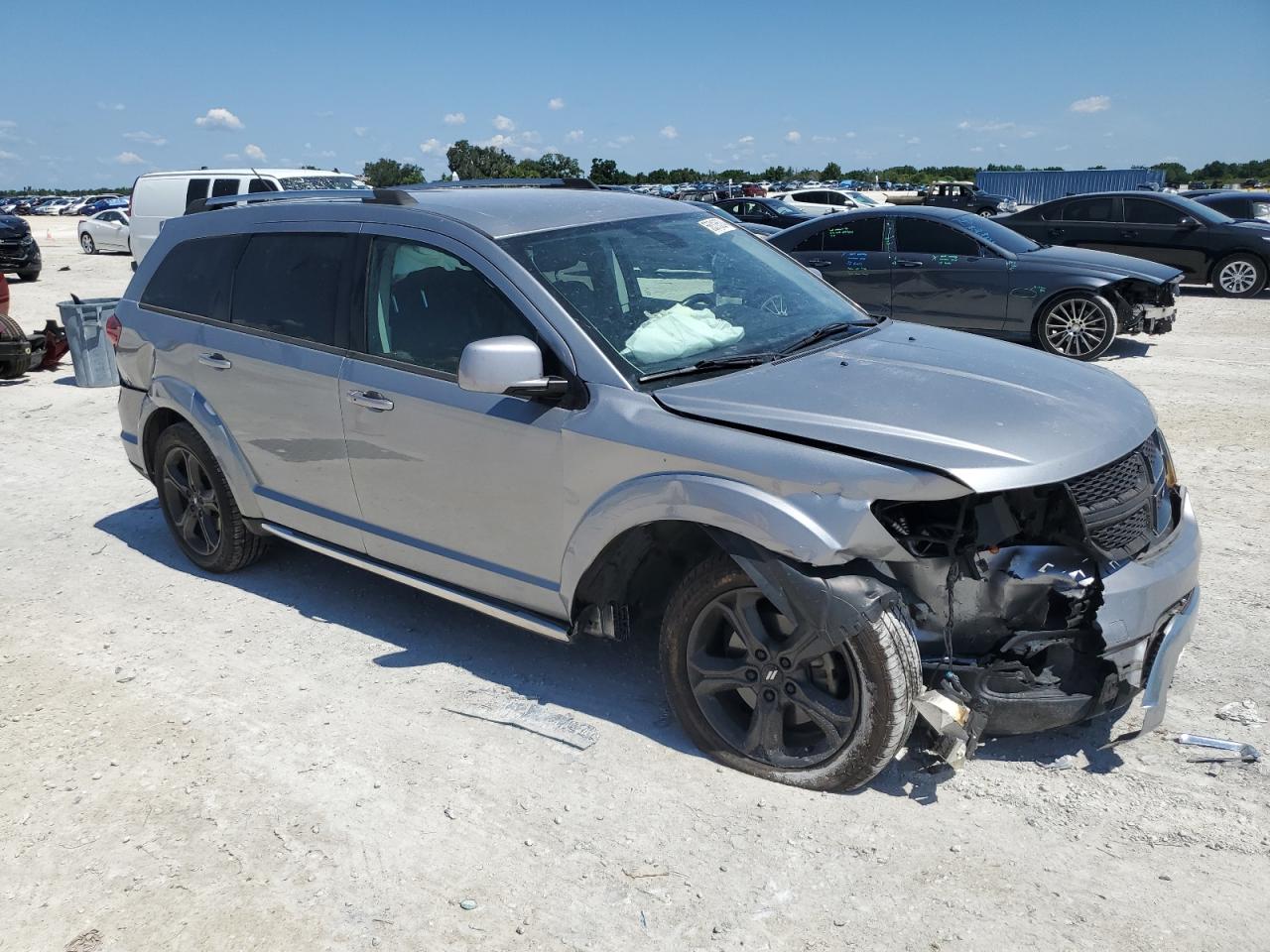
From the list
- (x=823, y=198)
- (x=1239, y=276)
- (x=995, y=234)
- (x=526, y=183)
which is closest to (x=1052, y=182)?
(x=823, y=198)

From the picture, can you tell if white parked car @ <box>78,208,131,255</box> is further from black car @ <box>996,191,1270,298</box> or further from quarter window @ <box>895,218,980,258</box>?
quarter window @ <box>895,218,980,258</box>

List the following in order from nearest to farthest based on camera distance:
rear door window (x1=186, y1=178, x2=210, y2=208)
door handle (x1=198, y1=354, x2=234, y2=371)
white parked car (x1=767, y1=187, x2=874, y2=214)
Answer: door handle (x1=198, y1=354, x2=234, y2=371) → rear door window (x1=186, y1=178, x2=210, y2=208) → white parked car (x1=767, y1=187, x2=874, y2=214)

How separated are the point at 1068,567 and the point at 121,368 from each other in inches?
190

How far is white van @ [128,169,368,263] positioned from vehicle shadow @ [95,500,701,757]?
1264 centimetres

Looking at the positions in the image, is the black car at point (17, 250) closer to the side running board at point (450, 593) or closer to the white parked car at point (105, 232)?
the white parked car at point (105, 232)

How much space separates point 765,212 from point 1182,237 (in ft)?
34.8

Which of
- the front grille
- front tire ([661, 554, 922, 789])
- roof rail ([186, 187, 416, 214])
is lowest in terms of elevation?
front tire ([661, 554, 922, 789])

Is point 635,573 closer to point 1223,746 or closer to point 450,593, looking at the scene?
point 450,593

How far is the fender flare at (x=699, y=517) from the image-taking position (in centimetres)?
309

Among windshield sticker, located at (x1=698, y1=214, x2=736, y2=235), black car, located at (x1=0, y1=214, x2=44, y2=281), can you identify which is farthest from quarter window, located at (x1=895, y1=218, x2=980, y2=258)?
black car, located at (x1=0, y1=214, x2=44, y2=281)

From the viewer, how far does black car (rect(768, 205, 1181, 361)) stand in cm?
1067

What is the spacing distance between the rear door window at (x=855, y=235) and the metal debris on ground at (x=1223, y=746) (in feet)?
28.9

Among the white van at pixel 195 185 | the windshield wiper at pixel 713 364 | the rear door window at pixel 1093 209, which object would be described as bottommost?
the windshield wiper at pixel 713 364

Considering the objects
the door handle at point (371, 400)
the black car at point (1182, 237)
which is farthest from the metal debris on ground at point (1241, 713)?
the black car at point (1182, 237)
